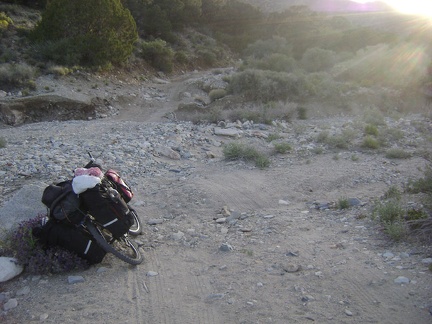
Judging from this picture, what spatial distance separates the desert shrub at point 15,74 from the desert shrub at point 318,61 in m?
15.3

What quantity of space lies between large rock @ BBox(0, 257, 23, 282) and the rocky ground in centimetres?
7

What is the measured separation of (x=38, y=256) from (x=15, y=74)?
13402 mm

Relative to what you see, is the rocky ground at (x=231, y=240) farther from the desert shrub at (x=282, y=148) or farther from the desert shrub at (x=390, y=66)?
the desert shrub at (x=390, y=66)

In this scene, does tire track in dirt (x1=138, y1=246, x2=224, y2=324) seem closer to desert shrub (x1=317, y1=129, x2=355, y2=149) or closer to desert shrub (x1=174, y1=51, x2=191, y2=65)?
desert shrub (x1=317, y1=129, x2=355, y2=149)

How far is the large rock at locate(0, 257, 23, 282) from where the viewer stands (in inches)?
153

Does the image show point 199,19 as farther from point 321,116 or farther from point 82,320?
point 82,320


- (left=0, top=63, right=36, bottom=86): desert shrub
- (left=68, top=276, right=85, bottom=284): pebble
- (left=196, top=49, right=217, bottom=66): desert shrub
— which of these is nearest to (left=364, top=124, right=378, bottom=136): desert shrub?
(left=68, top=276, right=85, bottom=284): pebble

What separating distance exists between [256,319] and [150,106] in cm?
1482

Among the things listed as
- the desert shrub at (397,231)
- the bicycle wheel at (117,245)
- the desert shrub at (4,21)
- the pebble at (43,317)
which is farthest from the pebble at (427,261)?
the desert shrub at (4,21)

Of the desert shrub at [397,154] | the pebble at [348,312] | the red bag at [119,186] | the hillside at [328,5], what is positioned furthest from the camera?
the hillside at [328,5]

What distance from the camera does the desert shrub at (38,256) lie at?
3.97 meters

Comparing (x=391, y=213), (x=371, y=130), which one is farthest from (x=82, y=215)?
(x=371, y=130)

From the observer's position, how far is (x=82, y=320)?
3.37 metres

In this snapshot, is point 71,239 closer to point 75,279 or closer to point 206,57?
point 75,279
